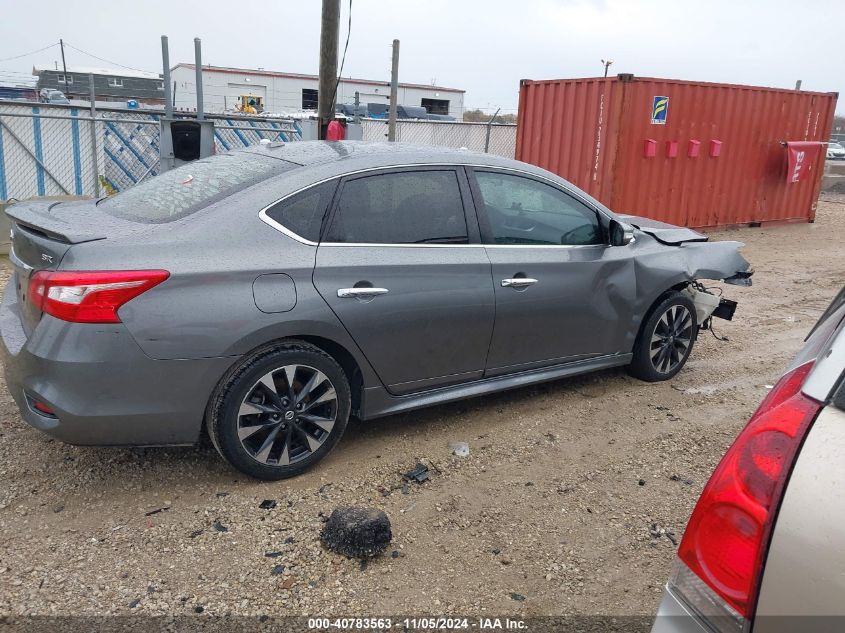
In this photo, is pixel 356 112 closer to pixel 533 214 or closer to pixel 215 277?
pixel 533 214

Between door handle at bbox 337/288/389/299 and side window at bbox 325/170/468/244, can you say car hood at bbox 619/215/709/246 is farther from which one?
door handle at bbox 337/288/389/299

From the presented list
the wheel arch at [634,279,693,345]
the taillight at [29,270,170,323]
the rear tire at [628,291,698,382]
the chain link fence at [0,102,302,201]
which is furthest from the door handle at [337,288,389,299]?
the chain link fence at [0,102,302,201]

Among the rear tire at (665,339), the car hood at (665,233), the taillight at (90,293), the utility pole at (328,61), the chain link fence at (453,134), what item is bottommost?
the rear tire at (665,339)

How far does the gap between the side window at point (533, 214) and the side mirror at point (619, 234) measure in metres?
0.08

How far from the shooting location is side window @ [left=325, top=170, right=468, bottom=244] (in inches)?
144

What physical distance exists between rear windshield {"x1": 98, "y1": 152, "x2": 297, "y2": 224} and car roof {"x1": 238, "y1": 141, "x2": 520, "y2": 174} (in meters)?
0.13

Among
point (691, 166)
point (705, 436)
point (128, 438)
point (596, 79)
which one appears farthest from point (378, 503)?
point (691, 166)

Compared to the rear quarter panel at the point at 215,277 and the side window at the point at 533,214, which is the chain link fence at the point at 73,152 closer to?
the side window at the point at 533,214

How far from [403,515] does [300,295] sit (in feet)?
3.76

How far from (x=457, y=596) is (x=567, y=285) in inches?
83.8

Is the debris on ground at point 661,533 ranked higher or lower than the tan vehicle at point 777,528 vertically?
lower

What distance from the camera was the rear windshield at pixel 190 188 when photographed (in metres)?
3.50

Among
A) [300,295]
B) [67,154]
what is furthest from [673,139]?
[300,295]

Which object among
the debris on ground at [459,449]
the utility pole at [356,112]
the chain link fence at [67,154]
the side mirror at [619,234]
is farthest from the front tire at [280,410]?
the chain link fence at [67,154]
